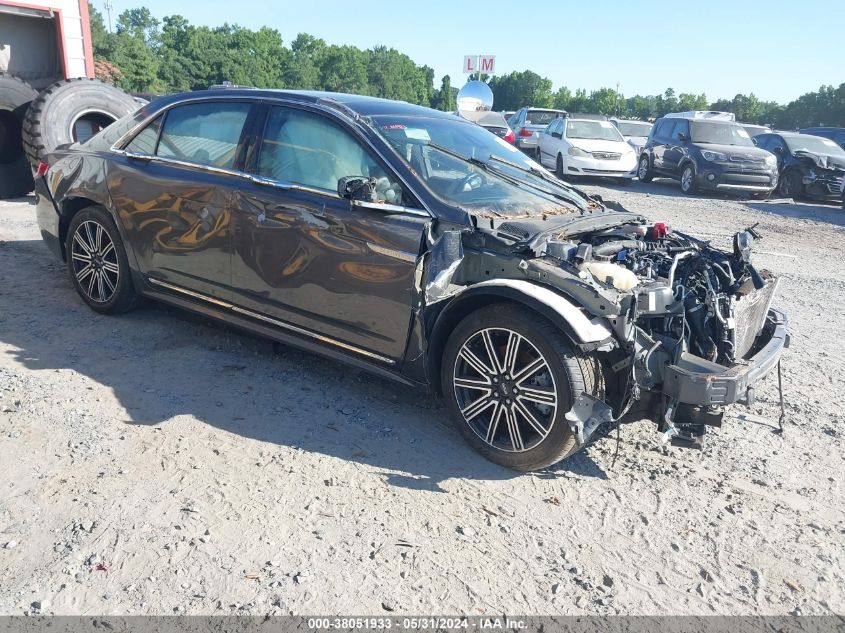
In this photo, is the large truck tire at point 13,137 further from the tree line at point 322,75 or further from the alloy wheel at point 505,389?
the tree line at point 322,75

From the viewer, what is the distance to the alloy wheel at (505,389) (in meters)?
3.62

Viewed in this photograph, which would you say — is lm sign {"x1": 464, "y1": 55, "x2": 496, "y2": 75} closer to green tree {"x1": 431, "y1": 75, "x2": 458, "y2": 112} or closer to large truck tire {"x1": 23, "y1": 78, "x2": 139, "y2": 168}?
large truck tire {"x1": 23, "y1": 78, "x2": 139, "y2": 168}

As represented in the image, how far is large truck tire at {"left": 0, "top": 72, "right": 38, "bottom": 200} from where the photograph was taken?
9.52 meters

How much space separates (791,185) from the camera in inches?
664

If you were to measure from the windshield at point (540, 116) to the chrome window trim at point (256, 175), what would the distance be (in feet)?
61.6

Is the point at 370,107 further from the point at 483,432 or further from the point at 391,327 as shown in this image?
the point at 483,432

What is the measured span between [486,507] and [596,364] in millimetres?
883

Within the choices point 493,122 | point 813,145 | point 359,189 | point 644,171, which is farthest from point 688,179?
point 359,189

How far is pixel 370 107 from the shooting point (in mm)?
4621

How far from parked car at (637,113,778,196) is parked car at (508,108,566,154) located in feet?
11.9

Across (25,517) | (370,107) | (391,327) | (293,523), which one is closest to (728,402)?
(391,327)

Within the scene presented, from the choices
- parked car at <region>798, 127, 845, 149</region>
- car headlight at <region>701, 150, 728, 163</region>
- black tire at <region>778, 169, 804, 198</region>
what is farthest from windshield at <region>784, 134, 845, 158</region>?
parked car at <region>798, 127, 845, 149</region>

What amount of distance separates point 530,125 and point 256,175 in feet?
62.5

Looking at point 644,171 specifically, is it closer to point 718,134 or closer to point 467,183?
point 718,134
